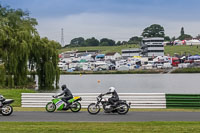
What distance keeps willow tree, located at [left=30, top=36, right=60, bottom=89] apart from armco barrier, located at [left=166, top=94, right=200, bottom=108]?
27412 mm

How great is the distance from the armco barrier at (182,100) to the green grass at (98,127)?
6989 mm

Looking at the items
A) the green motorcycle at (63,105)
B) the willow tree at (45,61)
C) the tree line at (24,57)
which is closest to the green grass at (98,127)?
the green motorcycle at (63,105)

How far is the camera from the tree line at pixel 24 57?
4350 cm

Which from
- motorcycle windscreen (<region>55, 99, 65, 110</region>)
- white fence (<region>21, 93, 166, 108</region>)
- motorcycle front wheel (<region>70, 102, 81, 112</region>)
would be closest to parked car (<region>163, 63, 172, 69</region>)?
white fence (<region>21, 93, 166, 108</region>)

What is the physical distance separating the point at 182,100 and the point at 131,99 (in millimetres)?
2930

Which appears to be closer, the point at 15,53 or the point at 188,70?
the point at 15,53

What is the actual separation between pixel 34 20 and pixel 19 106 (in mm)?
52523

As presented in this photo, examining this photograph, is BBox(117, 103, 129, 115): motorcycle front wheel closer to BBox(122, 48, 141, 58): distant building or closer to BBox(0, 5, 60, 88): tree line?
BBox(0, 5, 60, 88): tree line

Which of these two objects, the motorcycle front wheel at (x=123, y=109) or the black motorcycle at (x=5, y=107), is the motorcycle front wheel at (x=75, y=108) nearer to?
the motorcycle front wheel at (x=123, y=109)

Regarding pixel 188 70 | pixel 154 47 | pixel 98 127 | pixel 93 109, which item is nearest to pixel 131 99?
pixel 93 109

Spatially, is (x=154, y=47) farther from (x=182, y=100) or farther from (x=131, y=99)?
(x=182, y=100)

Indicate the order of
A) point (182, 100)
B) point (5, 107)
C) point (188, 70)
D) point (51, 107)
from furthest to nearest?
1. point (188, 70)
2. point (182, 100)
3. point (51, 107)
4. point (5, 107)

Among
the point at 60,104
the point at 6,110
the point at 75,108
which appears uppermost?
the point at 60,104

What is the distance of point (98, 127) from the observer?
14273 millimetres
